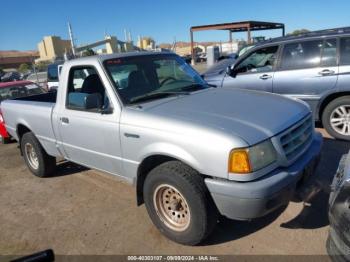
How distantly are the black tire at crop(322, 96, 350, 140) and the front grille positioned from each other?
2.62m

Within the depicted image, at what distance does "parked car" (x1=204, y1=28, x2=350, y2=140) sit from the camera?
5.79 m

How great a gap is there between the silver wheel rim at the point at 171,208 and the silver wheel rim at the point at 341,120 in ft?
12.7

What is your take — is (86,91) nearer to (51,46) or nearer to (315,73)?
(315,73)

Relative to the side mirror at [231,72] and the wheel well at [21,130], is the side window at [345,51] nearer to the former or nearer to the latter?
the side mirror at [231,72]

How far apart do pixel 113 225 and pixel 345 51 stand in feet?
15.7

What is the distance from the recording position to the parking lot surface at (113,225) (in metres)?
3.26

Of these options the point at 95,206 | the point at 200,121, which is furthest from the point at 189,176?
the point at 95,206

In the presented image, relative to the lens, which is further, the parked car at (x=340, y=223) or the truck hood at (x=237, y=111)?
the truck hood at (x=237, y=111)

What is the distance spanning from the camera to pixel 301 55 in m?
6.23

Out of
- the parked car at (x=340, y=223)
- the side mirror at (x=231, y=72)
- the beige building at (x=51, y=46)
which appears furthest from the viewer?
the beige building at (x=51, y=46)

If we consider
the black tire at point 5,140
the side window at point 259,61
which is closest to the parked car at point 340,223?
the side window at point 259,61

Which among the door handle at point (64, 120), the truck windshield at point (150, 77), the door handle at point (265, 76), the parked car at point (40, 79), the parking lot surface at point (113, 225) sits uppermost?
the truck windshield at point (150, 77)

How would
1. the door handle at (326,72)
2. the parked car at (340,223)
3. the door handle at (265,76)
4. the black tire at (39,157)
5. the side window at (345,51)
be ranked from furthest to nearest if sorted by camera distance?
1. the door handle at (265,76)
2. the door handle at (326,72)
3. the side window at (345,51)
4. the black tire at (39,157)
5. the parked car at (340,223)

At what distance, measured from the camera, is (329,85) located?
5.86 m
